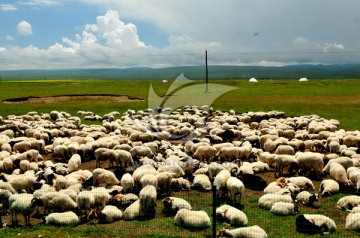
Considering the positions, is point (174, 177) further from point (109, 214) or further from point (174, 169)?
point (109, 214)

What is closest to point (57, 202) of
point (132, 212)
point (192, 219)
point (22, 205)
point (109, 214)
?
point (22, 205)

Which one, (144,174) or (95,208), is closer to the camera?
(95,208)

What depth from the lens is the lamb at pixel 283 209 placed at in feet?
33.1

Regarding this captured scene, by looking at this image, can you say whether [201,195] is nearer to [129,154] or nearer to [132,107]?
[129,154]

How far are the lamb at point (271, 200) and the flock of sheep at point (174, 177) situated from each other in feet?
0.10

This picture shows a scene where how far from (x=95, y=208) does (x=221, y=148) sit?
27.7 feet

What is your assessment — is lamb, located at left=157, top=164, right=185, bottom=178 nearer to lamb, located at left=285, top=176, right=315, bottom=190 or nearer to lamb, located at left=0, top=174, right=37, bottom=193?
→ lamb, located at left=285, top=176, right=315, bottom=190

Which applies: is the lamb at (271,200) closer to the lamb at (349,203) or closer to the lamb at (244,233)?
the lamb at (349,203)

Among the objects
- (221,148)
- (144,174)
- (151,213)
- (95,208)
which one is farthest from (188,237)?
(221,148)

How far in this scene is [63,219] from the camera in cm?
944

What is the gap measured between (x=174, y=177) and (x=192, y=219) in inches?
162

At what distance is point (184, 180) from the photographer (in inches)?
496

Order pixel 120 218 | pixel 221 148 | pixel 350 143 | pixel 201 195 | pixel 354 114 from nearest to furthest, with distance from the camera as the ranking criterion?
pixel 120 218 < pixel 201 195 < pixel 221 148 < pixel 350 143 < pixel 354 114

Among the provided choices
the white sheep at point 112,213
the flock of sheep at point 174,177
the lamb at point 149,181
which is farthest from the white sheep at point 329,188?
the white sheep at point 112,213
